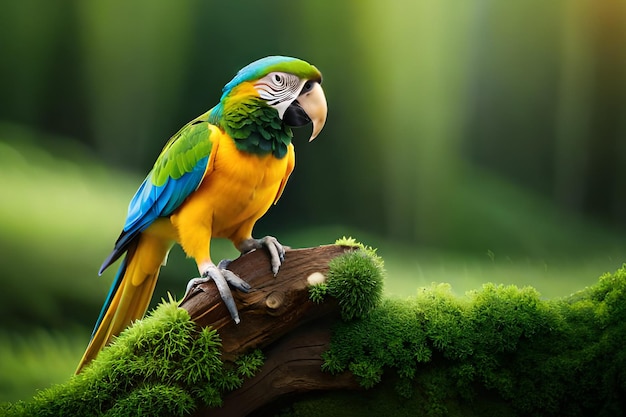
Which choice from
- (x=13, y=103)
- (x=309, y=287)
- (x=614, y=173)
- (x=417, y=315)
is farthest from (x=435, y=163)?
(x=13, y=103)

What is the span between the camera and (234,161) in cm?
154

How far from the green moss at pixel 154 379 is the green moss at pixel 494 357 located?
10.7 inches

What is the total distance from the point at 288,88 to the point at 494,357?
0.92 meters

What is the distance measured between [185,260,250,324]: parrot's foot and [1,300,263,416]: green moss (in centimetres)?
8

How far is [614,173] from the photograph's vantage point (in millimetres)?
2645

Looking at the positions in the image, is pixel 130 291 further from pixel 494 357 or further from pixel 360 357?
pixel 494 357

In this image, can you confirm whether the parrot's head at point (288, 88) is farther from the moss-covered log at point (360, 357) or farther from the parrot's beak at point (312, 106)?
the moss-covered log at point (360, 357)

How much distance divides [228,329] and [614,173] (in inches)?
79.8

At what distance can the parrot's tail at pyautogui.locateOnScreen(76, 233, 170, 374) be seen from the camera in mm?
1703

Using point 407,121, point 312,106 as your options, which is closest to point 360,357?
point 312,106

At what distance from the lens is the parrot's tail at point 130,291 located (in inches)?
67.1

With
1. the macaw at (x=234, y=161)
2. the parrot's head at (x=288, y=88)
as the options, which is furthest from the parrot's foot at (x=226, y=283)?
the parrot's head at (x=288, y=88)

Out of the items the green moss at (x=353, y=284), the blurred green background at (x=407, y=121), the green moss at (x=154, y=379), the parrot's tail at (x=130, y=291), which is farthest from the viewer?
the blurred green background at (x=407, y=121)

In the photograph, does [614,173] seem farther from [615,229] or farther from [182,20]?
[182,20]
